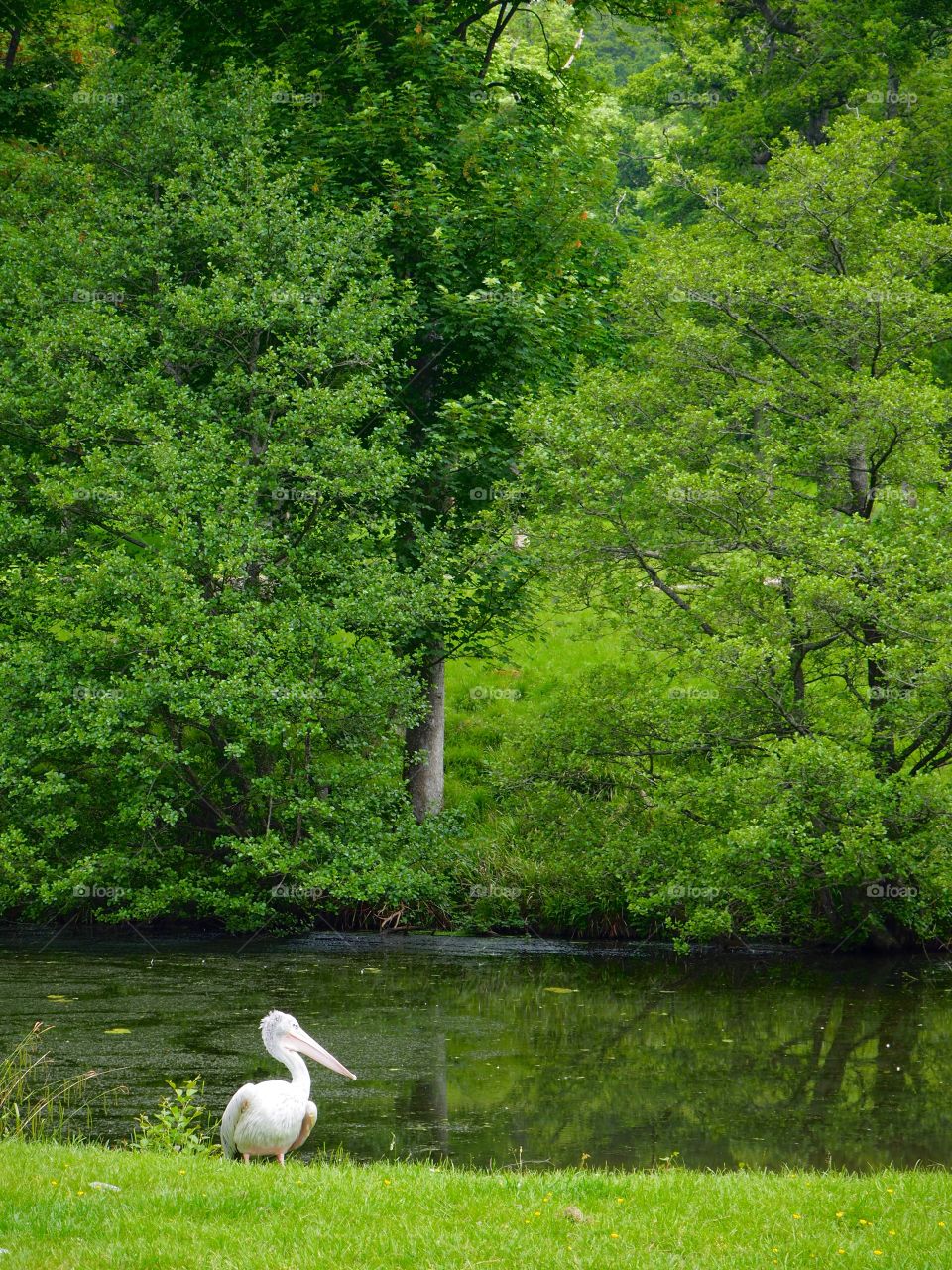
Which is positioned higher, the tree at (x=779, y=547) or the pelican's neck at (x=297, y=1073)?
the tree at (x=779, y=547)

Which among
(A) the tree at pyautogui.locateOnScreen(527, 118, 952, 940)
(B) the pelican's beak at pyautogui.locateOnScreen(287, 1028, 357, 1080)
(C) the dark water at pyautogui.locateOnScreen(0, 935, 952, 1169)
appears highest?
(A) the tree at pyautogui.locateOnScreen(527, 118, 952, 940)

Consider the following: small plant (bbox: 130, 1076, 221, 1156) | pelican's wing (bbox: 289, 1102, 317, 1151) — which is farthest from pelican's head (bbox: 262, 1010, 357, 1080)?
small plant (bbox: 130, 1076, 221, 1156)

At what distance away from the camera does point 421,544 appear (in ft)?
67.6

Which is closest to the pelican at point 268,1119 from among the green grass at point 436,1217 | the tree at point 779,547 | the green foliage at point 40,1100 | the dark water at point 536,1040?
the green grass at point 436,1217

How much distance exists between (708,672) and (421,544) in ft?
15.8

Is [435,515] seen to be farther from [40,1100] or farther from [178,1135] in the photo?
[178,1135]

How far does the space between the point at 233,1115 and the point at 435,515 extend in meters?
14.3

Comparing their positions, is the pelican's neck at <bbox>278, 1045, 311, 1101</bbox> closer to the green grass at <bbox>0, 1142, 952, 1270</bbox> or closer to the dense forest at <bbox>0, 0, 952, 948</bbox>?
the green grass at <bbox>0, 1142, 952, 1270</bbox>

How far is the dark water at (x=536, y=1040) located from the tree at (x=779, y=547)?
4.27 ft

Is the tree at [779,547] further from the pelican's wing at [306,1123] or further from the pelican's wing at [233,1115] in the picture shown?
the pelican's wing at [233,1115]

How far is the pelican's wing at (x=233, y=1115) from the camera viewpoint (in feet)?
30.5

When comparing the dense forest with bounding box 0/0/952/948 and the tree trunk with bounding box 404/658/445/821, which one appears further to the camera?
the tree trunk with bounding box 404/658/445/821

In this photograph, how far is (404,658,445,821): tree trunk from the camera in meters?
22.9

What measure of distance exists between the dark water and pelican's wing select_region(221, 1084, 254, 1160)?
1.66 metres
